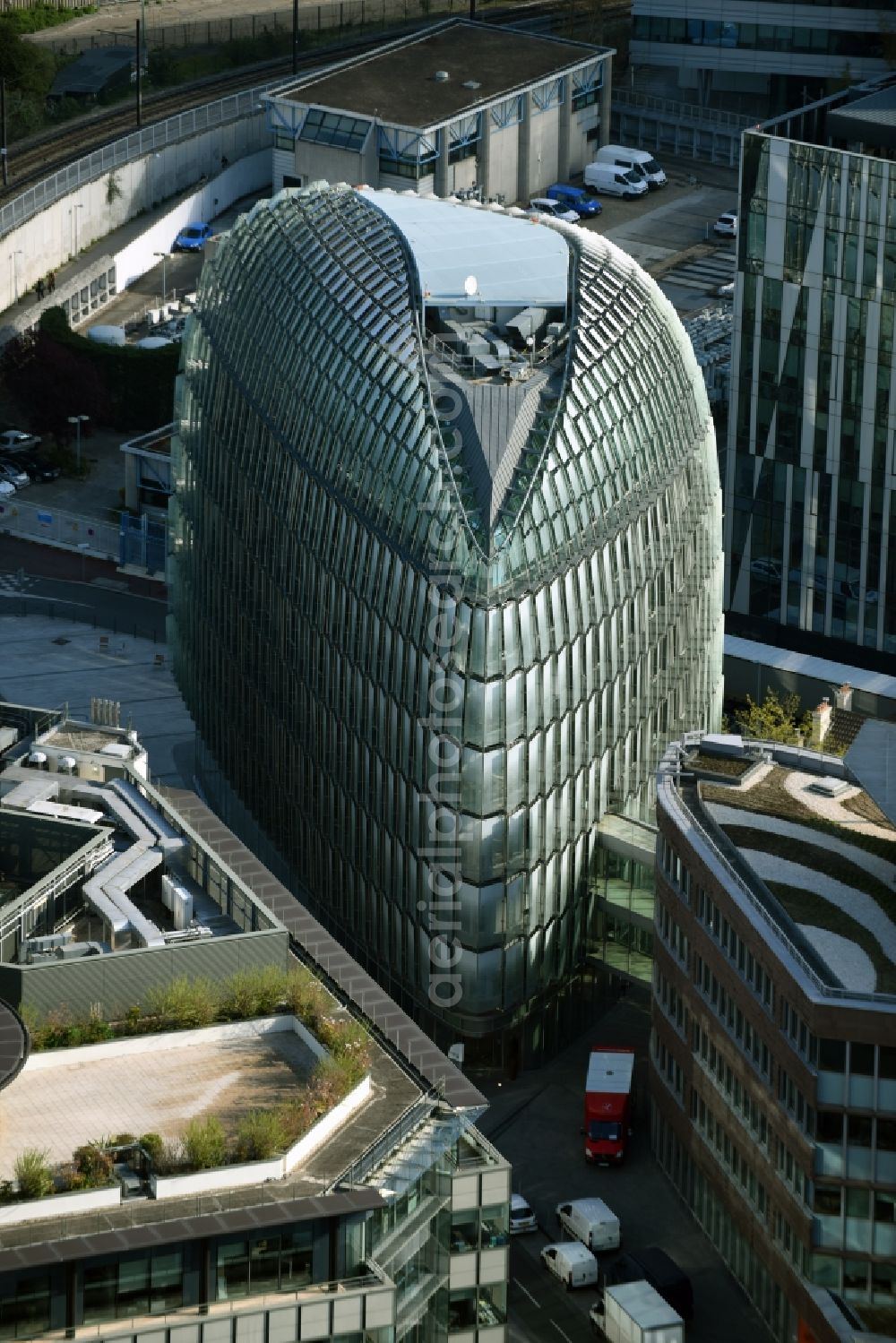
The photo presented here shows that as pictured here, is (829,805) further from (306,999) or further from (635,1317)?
(306,999)

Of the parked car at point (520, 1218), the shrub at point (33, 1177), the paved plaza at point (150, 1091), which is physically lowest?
the parked car at point (520, 1218)

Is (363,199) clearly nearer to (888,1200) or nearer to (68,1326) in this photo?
(888,1200)

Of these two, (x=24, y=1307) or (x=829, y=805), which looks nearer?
(x=24, y=1307)

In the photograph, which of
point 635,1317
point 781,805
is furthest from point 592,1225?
point 781,805

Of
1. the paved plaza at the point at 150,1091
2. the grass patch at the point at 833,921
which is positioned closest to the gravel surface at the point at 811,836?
the grass patch at the point at 833,921

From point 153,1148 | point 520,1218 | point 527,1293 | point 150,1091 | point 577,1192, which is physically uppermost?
point 153,1148

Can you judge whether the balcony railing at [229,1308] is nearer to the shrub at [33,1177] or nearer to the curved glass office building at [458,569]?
the shrub at [33,1177]

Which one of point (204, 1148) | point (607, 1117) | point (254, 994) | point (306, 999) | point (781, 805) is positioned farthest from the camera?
point (607, 1117)

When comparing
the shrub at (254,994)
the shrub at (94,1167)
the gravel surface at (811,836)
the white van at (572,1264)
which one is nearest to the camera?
the shrub at (94,1167)
